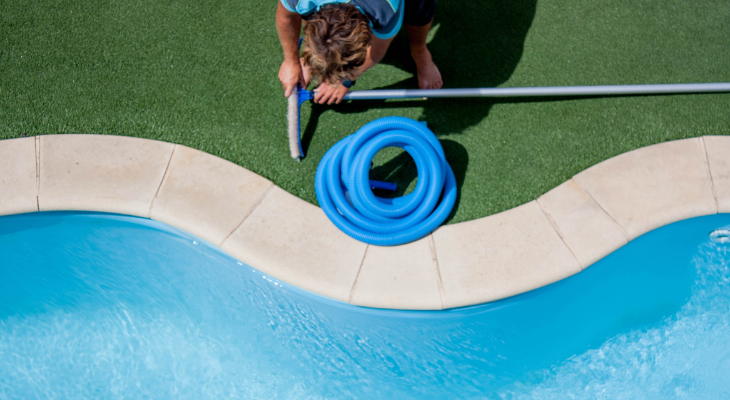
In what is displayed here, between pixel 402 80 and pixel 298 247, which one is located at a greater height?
pixel 402 80

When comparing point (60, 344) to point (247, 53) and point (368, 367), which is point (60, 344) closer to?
point (368, 367)

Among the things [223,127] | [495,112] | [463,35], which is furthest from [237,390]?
[463,35]

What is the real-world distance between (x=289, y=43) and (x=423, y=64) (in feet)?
4.47

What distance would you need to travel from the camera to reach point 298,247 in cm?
381

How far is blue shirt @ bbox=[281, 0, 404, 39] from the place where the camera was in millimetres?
2443

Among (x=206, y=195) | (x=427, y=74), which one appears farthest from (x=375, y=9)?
(x=206, y=195)

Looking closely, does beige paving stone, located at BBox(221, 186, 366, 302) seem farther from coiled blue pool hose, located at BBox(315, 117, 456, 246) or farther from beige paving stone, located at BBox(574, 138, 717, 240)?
beige paving stone, located at BBox(574, 138, 717, 240)

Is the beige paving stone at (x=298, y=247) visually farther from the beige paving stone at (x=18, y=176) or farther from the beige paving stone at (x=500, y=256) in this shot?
the beige paving stone at (x=18, y=176)

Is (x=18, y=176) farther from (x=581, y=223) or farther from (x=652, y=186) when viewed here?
(x=652, y=186)

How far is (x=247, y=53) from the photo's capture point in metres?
4.29

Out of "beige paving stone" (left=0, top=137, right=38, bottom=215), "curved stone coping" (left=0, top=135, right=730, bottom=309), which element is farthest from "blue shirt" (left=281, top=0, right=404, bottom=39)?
"beige paving stone" (left=0, top=137, right=38, bottom=215)

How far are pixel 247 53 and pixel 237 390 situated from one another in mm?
3075

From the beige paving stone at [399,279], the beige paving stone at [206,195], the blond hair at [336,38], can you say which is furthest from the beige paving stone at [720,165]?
the beige paving stone at [206,195]

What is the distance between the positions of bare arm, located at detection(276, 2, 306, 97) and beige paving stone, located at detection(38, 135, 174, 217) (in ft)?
4.53
